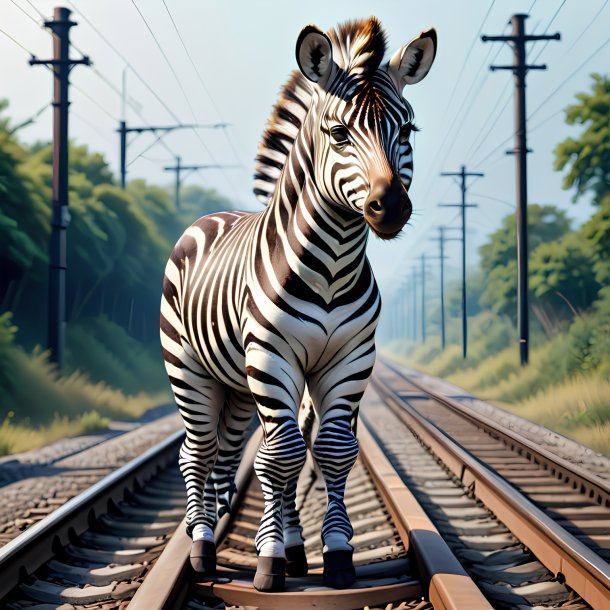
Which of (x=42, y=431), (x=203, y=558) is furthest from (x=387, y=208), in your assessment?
(x=42, y=431)

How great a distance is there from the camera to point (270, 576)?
3.99 meters

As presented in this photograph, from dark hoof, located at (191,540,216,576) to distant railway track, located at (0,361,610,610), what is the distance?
6 cm

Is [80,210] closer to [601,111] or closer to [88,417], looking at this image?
[88,417]

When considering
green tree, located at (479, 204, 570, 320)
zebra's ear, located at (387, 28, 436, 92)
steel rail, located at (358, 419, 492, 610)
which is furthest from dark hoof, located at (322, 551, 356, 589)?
green tree, located at (479, 204, 570, 320)

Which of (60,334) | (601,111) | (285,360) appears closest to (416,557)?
(285,360)

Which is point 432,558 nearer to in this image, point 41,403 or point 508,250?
point 41,403

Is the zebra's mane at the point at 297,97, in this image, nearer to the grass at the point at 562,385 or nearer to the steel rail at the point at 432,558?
the steel rail at the point at 432,558

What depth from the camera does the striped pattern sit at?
3719mm

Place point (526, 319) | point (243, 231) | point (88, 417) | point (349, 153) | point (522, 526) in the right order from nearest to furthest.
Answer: point (349, 153) → point (243, 231) → point (522, 526) → point (88, 417) → point (526, 319)

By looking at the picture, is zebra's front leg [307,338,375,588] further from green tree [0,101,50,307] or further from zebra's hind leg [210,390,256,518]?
green tree [0,101,50,307]

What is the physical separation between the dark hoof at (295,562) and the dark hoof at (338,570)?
0.26 meters

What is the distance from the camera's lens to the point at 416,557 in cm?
436

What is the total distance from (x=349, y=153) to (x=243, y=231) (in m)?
1.21

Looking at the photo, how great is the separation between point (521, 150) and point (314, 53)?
58.3ft
